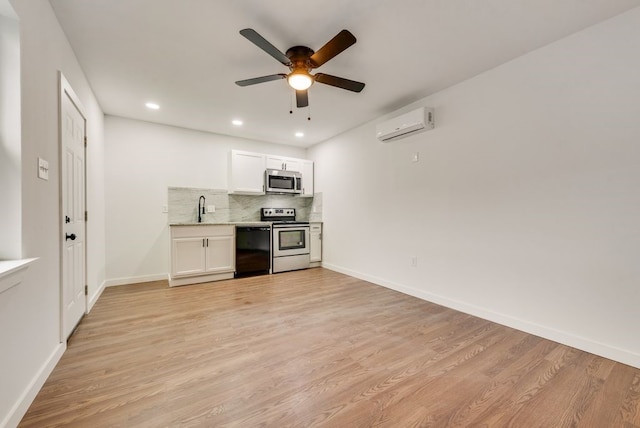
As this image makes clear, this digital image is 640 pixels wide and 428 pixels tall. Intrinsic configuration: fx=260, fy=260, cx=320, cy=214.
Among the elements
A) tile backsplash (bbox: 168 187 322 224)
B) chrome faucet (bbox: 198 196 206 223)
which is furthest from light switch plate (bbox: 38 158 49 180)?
chrome faucet (bbox: 198 196 206 223)

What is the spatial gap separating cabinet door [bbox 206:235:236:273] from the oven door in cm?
74

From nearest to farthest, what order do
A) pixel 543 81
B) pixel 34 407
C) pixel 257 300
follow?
pixel 34 407 → pixel 543 81 → pixel 257 300

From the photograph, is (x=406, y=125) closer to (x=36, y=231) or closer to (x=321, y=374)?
(x=321, y=374)

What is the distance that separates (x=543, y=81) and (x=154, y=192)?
5077mm

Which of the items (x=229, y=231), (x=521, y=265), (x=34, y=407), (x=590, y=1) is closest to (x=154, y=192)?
(x=229, y=231)

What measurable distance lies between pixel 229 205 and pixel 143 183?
1.37 meters

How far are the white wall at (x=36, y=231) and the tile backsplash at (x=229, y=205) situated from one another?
2378mm

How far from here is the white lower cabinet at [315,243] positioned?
5098 millimetres

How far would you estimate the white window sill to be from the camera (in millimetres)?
1153

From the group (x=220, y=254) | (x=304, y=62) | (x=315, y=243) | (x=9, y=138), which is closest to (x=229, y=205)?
(x=220, y=254)

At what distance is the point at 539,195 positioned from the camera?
2.36 m

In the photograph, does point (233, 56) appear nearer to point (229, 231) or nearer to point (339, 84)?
point (339, 84)

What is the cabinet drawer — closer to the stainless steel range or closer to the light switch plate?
the stainless steel range

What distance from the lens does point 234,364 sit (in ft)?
6.15
